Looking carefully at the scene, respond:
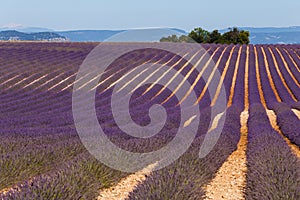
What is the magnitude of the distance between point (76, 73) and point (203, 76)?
26.6ft

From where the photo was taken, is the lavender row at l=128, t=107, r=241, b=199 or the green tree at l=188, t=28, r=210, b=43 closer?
the lavender row at l=128, t=107, r=241, b=199

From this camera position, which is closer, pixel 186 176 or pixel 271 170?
pixel 186 176

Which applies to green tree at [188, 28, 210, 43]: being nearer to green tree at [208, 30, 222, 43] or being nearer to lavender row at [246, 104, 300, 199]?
green tree at [208, 30, 222, 43]

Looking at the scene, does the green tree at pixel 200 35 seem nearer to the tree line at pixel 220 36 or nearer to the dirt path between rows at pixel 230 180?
the tree line at pixel 220 36

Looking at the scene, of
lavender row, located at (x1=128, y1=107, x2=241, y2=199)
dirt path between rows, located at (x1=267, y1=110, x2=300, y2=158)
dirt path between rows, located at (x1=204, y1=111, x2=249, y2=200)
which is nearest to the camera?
lavender row, located at (x1=128, y1=107, x2=241, y2=199)

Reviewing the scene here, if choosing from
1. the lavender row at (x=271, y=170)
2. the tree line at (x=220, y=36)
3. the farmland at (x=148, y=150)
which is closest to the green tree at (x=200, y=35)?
the tree line at (x=220, y=36)

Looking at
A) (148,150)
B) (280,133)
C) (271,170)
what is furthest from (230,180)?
(280,133)

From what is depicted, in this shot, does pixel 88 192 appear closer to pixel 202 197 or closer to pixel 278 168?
pixel 202 197

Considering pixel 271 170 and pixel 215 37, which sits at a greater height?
pixel 271 170

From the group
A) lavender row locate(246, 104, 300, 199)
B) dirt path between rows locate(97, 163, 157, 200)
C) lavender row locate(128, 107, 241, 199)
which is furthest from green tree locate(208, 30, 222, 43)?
dirt path between rows locate(97, 163, 157, 200)

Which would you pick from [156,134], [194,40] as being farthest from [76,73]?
[194,40]

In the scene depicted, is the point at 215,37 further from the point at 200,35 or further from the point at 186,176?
the point at 186,176

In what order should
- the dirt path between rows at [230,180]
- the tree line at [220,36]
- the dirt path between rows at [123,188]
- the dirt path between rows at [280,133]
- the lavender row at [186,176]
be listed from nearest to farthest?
the lavender row at [186,176]
the dirt path between rows at [123,188]
the dirt path between rows at [230,180]
the dirt path between rows at [280,133]
the tree line at [220,36]

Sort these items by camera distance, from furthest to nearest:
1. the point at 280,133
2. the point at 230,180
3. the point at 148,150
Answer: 1. the point at 280,133
2. the point at 148,150
3. the point at 230,180
